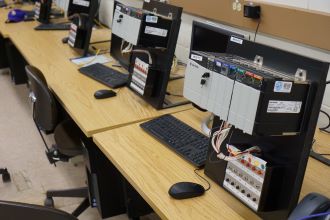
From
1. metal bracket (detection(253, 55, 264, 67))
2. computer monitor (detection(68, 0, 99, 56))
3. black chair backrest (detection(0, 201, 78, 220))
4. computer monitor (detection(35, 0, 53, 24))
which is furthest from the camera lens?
computer monitor (detection(35, 0, 53, 24))

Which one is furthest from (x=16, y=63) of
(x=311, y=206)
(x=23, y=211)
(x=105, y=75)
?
(x=311, y=206)

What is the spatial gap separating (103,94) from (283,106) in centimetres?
114

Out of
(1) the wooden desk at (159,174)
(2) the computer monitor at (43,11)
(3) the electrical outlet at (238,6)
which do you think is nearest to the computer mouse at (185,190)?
(1) the wooden desk at (159,174)

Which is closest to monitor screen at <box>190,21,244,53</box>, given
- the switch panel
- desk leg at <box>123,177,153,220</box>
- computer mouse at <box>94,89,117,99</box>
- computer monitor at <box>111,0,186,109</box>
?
computer monitor at <box>111,0,186,109</box>

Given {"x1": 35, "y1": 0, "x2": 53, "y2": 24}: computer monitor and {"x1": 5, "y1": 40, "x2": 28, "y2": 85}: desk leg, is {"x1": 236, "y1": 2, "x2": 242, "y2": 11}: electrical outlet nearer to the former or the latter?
{"x1": 35, "y1": 0, "x2": 53, "y2": 24}: computer monitor

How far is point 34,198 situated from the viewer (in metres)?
2.26

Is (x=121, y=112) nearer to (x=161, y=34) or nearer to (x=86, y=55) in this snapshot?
(x=161, y=34)

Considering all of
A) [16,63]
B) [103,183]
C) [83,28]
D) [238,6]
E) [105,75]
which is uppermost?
[238,6]

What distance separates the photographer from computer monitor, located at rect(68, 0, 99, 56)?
8.22 feet

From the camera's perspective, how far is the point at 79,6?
265 centimetres

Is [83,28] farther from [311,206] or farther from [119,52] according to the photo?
[311,206]

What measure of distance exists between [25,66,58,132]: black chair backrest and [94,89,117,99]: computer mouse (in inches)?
8.6

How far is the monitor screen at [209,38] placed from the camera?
61.6 inches

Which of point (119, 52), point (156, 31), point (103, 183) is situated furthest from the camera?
point (119, 52)
